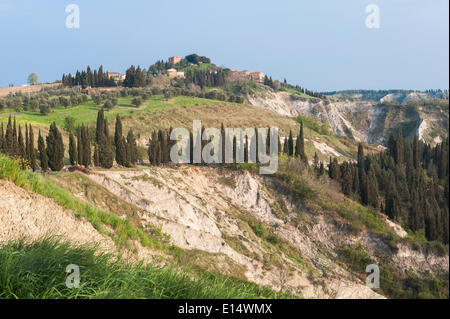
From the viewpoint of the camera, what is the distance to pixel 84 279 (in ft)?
12.2

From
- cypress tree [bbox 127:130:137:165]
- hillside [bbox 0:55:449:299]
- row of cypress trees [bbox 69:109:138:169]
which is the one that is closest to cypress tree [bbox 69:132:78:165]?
row of cypress trees [bbox 69:109:138:169]

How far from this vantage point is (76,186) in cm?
2056

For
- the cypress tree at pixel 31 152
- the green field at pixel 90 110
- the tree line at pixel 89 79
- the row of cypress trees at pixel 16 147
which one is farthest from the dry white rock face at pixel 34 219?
the tree line at pixel 89 79

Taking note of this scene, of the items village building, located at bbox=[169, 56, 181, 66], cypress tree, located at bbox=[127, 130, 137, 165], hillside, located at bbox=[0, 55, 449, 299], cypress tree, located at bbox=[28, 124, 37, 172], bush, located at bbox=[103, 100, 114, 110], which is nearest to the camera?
hillside, located at bbox=[0, 55, 449, 299]

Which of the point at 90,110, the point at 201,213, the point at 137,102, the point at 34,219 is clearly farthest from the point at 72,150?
the point at 137,102

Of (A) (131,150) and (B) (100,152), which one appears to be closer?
(B) (100,152)

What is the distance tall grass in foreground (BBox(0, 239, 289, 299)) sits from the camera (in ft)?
11.1

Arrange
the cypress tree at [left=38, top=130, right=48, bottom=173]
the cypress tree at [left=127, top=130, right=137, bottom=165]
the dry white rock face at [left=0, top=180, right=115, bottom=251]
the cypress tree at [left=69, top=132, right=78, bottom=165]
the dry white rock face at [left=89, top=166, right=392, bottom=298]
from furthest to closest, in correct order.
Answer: the cypress tree at [left=127, top=130, right=137, bottom=165] → the cypress tree at [left=69, top=132, right=78, bottom=165] → the cypress tree at [left=38, top=130, right=48, bottom=173] → the dry white rock face at [left=89, top=166, right=392, bottom=298] → the dry white rock face at [left=0, top=180, right=115, bottom=251]

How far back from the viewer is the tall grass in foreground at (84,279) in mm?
3375

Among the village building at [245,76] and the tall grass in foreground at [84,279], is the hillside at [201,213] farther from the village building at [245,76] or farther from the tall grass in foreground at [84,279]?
the village building at [245,76]

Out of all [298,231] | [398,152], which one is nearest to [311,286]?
[298,231]

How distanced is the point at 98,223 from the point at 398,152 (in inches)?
2334

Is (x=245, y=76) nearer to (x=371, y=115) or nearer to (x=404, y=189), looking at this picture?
(x=371, y=115)

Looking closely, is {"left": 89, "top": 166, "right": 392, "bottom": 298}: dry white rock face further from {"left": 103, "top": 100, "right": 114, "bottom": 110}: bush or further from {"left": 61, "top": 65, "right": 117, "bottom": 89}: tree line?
{"left": 61, "top": 65, "right": 117, "bottom": 89}: tree line
